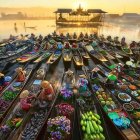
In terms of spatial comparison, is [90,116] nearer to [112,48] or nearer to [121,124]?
[121,124]

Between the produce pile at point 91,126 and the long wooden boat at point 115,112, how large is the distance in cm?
49

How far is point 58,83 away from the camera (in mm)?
9328

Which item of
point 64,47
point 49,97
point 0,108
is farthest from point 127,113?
point 64,47

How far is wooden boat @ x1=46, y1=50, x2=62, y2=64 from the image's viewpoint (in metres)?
11.2

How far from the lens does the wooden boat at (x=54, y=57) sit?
1123cm

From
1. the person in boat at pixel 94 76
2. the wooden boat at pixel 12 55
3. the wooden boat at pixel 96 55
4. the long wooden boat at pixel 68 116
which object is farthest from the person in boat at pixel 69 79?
the wooden boat at pixel 12 55

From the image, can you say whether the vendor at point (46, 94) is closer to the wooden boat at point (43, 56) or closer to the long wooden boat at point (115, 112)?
the long wooden boat at point (115, 112)

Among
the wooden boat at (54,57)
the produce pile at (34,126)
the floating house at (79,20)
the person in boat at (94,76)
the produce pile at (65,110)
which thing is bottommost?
the produce pile at (34,126)

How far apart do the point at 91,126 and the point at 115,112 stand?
58.6 inches

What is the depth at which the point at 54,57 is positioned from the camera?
1205 centimetres

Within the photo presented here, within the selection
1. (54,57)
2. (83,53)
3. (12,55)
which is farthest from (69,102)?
(12,55)

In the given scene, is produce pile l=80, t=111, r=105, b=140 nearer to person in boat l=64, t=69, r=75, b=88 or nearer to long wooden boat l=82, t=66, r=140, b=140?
long wooden boat l=82, t=66, r=140, b=140

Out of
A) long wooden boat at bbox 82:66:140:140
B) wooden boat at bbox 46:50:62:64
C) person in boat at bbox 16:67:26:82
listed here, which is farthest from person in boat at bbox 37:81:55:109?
wooden boat at bbox 46:50:62:64

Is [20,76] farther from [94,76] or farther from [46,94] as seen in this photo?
[94,76]
